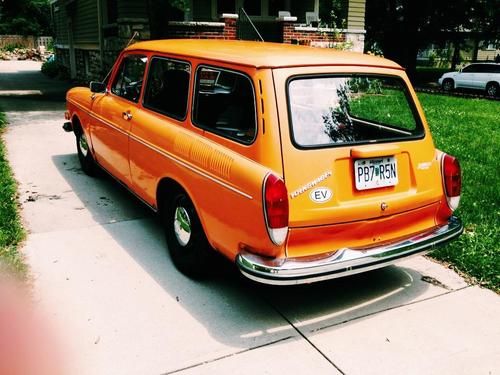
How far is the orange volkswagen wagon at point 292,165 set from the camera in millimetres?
3104

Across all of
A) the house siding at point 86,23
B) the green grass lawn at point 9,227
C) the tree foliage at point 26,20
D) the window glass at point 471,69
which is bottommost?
the green grass lawn at point 9,227

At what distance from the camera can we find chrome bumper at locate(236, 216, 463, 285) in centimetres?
301

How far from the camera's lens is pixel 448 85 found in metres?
22.6

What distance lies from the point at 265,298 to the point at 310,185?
1.07 meters

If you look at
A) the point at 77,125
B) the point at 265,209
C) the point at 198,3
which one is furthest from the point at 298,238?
the point at 198,3

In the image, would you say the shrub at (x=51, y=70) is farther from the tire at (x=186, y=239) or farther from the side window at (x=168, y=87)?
the tire at (x=186, y=239)

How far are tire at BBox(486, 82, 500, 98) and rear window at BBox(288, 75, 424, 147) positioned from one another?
61.6 feet

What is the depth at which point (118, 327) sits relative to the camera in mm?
3305

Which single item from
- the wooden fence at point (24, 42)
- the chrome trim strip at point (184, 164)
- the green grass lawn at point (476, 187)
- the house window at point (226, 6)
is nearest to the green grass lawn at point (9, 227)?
the chrome trim strip at point (184, 164)

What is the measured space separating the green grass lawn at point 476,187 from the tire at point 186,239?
216cm

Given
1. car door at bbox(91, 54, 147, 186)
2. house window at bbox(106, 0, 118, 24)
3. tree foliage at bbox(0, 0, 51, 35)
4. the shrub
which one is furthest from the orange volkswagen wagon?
tree foliage at bbox(0, 0, 51, 35)

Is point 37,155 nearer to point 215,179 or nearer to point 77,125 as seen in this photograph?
point 77,125

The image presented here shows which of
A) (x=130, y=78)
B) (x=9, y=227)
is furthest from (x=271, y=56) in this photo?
(x=9, y=227)

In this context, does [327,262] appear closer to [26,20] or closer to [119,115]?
[119,115]
